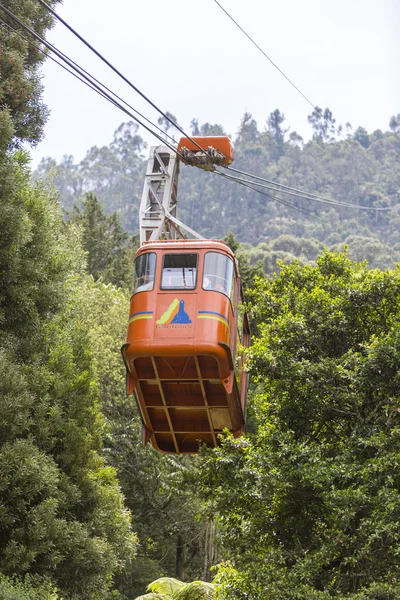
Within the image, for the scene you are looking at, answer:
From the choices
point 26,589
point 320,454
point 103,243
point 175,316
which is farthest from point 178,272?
point 103,243

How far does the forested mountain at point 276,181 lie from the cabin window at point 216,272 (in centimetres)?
13221

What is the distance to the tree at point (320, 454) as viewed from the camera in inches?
477

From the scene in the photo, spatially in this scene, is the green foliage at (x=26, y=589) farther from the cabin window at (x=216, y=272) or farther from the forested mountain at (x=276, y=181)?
the forested mountain at (x=276, y=181)

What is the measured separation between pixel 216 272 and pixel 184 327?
1232 mm

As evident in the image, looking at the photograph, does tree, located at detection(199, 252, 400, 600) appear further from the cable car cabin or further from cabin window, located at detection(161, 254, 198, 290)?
cabin window, located at detection(161, 254, 198, 290)

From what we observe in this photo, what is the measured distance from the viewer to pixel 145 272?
14367 millimetres

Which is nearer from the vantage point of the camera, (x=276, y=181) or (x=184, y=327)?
(x=184, y=327)

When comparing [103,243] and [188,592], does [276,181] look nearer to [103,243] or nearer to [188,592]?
[103,243]

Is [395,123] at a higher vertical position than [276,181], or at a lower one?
higher

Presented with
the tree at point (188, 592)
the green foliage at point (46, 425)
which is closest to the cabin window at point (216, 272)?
the green foliage at point (46, 425)

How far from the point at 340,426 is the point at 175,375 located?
331 centimetres

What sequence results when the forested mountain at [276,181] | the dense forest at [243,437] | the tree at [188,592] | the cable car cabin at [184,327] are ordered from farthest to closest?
→ the forested mountain at [276,181]
the tree at [188,592]
the cable car cabin at [184,327]
the dense forest at [243,437]

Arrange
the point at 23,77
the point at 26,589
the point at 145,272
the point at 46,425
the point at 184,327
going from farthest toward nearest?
the point at 23,77 < the point at 46,425 < the point at 145,272 < the point at 184,327 < the point at 26,589

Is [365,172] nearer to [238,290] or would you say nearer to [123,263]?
[123,263]
